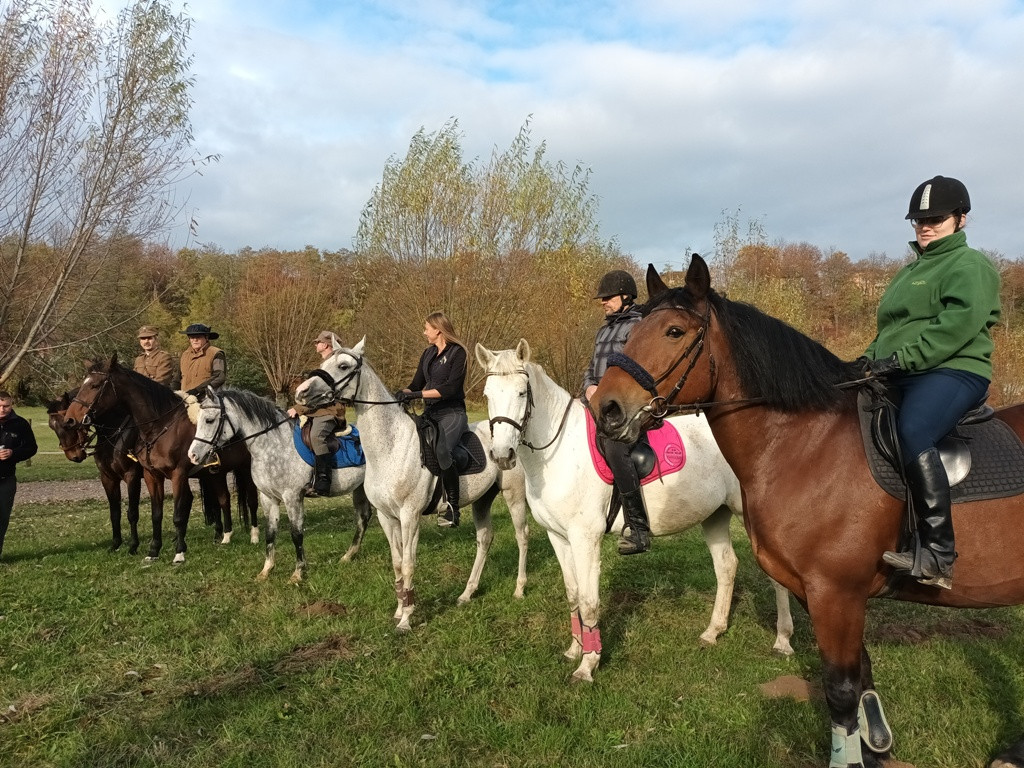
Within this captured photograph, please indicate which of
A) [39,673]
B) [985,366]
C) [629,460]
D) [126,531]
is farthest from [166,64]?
[985,366]

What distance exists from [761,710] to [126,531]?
411 inches

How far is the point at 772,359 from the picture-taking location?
10.5ft

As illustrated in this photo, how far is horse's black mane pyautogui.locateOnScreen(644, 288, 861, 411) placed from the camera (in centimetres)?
320

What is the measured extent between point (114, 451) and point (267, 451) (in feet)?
Answer: 9.88

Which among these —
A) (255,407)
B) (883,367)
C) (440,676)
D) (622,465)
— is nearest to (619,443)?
(622,465)

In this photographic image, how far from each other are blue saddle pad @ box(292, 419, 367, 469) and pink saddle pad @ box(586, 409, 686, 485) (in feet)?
12.7

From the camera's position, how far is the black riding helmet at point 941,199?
3.24m

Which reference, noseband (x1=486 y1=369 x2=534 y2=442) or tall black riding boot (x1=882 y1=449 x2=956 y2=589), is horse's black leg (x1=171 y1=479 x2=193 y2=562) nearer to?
noseband (x1=486 y1=369 x2=534 y2=442)

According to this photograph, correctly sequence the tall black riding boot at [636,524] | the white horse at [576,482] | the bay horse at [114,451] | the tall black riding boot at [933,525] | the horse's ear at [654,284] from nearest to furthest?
the tall black riding boot at [933,525] → the horse's ear at [654,284] → the white horse at [576,482] → the tall black riding boot at [636,524] → the bay horse at [114,451]

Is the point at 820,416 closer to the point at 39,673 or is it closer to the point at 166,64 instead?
the point at 39,673

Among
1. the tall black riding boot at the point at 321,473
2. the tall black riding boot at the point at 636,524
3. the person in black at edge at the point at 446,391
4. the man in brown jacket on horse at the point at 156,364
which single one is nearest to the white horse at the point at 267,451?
the tall black riding boot at the point at 321,473

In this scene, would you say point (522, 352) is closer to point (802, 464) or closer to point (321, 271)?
point (802, 464)

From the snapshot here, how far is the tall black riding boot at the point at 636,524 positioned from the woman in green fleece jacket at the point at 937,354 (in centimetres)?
216

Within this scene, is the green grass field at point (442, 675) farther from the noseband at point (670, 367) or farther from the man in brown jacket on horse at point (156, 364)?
the man in brown jacket on horse at point (156, 364)
